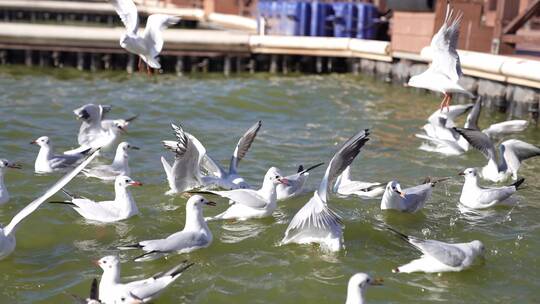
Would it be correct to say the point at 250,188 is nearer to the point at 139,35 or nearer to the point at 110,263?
the point at 139,35

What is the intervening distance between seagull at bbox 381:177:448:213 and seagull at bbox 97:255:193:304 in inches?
121

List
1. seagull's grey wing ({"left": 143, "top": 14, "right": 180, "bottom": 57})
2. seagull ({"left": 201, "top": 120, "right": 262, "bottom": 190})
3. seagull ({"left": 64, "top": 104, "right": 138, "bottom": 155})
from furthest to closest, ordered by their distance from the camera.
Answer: seagull ({"left": 64, "top": 104, "right": 138, "bottom": 155})
seagull's grey wing ({"left": 143, "top": 14, "right": 180, "bottom": 57})
seagull ({"left": 201, "top": 120, "right": 262, "bottom": 190})

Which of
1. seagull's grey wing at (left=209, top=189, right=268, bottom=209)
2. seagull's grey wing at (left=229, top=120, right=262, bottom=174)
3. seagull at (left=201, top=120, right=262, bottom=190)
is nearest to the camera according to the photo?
seagull's grey wing at (left=209, top=189, right=268, bottom=209)

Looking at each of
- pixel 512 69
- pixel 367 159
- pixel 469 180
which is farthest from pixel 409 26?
pixel 469 180

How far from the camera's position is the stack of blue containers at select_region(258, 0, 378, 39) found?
22.1m

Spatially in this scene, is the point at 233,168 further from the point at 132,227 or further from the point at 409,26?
the point at 409,26

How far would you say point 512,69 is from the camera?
1423 centimetres

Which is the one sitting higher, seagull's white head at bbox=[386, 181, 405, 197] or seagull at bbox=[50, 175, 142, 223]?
seagull's white head at bbox=[386, 181, 405, 197]

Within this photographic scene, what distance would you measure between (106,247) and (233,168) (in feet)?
7.38

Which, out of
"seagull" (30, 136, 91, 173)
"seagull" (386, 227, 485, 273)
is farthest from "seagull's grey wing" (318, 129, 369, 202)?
"seagull" (30, 136, 91, 173)

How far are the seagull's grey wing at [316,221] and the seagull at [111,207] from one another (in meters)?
1.75

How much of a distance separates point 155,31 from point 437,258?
17.2 ft

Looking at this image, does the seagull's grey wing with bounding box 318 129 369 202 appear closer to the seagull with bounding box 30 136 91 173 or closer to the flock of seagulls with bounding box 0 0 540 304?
the flock of seagulls with bounding box 0 0 540 304

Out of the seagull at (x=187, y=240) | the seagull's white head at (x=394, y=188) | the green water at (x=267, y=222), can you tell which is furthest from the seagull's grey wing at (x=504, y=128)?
the seagull at (x=187, y=240)
